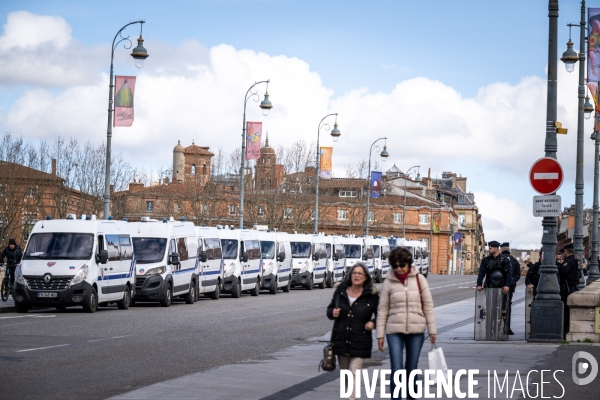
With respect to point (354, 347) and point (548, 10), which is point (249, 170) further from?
point (354, 347)

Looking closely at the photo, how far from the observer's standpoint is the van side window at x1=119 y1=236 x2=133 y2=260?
3022cm

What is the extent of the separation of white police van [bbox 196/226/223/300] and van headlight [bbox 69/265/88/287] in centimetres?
830

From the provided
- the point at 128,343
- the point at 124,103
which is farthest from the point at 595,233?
the point at 128,343

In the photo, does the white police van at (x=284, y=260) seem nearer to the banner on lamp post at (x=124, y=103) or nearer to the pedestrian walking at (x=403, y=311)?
the banner on lamp post at (x=124, y=103)

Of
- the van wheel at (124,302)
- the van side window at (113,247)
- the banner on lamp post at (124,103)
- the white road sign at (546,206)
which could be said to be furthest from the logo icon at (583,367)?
the banner on lamp post at (124,103)

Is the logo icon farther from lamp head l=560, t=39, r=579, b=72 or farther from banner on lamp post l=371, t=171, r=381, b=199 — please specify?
banner on lamp post l=371, t=171, r=381, b=199

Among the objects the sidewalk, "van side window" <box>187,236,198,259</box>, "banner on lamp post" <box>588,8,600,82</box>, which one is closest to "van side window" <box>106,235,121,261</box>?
"van side window" <box>187,236,198,259</box>

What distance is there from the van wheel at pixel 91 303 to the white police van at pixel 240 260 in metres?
10.8

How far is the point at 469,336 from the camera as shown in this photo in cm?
2123

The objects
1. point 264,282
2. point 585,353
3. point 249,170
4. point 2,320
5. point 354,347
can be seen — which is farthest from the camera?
point 249,170

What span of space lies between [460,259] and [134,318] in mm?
130371

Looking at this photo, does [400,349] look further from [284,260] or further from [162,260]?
[284,260]

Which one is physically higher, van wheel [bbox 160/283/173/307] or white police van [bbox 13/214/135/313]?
white police van [bbox 13/214/135/313]

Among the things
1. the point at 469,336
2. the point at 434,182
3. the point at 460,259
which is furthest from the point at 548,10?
the point at 434,182
